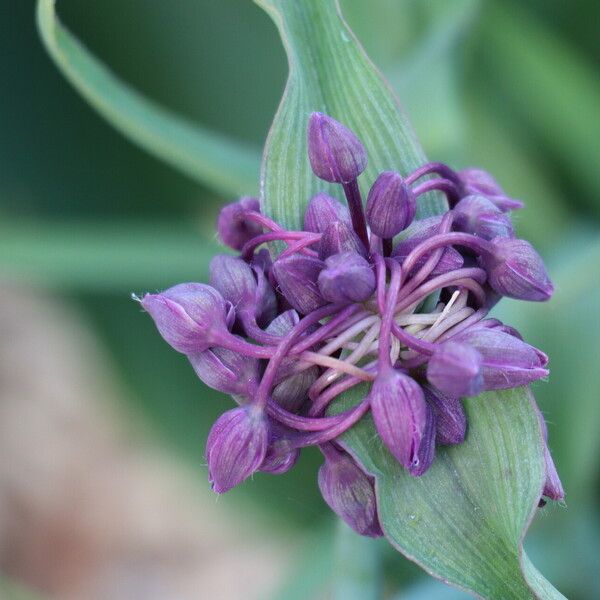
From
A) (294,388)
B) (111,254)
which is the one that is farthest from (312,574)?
(294,388)

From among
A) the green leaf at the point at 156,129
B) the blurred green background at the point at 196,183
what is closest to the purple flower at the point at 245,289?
the green leaf at the point at 156,129

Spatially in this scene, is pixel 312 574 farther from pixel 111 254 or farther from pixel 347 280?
pixel 347 280

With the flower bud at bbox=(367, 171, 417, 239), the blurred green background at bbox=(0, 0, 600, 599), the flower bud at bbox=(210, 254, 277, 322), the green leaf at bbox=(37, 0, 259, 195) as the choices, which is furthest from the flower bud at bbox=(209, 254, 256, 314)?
the blurred green background at bbox=(0, 0, 600, 599)

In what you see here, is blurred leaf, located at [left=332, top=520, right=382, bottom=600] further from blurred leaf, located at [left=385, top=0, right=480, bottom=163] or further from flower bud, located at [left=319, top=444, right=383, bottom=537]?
blurred leaf, located at [left=385, top=0, right=480, bottom=163]

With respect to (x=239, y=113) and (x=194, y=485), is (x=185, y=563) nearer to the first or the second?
(x=194, y=485)

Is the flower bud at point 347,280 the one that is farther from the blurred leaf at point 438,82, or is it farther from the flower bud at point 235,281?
the blurred leaf at point 438,82
